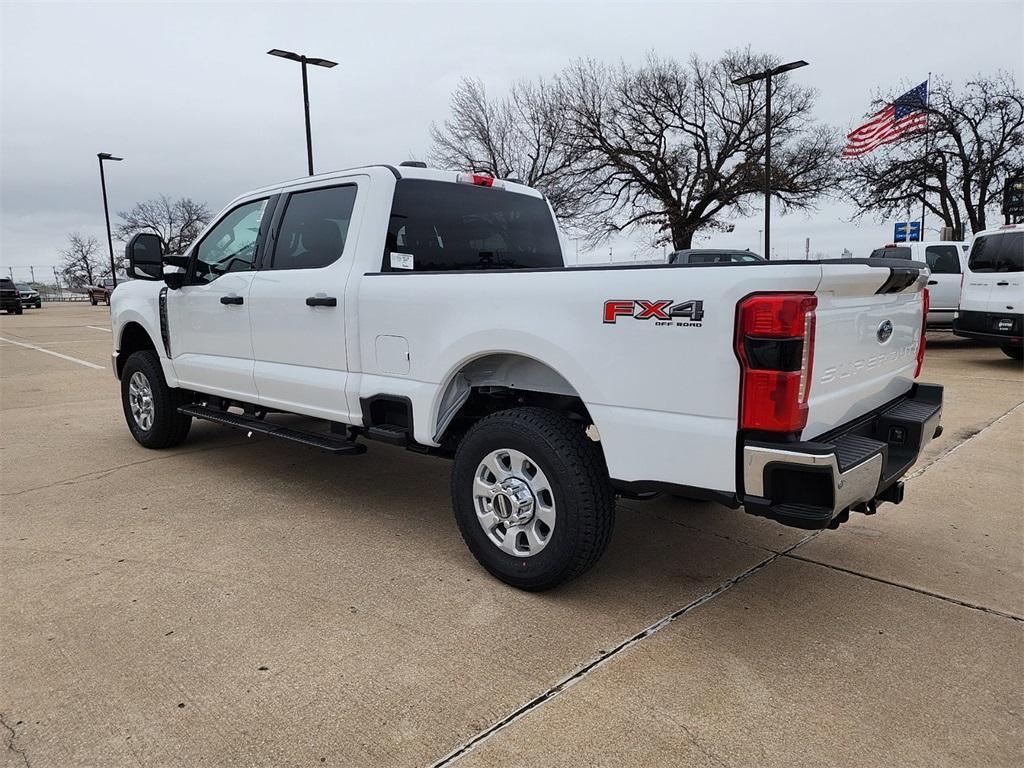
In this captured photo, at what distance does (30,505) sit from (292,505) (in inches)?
64.8

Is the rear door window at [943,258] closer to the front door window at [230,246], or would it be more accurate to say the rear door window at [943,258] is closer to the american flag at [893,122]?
the american flag at [893,122]

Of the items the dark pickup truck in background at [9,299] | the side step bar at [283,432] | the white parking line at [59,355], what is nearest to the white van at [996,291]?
the side step bar at [283,432]

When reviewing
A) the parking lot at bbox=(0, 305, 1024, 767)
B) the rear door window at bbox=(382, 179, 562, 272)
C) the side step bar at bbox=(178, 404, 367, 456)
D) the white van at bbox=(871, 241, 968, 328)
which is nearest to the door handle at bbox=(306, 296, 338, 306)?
the rear door window at bbox=(382, 179, 562, 272)

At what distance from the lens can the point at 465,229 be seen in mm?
4516

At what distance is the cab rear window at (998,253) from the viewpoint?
10.2 meters

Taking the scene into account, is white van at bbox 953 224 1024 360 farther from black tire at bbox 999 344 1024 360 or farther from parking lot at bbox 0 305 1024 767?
parking lot at bbox 0 305 1024 767

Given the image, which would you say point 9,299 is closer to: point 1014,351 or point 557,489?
point 1014,351

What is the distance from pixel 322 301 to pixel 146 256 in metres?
1.86

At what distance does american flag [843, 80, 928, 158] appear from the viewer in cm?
2267

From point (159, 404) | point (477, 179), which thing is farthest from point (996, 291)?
point (159, 404)

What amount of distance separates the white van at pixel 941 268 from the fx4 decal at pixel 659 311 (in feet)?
39.3

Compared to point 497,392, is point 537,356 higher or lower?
higher

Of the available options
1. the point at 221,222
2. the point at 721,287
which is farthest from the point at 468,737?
the point at 221,222

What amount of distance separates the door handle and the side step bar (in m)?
0.78
